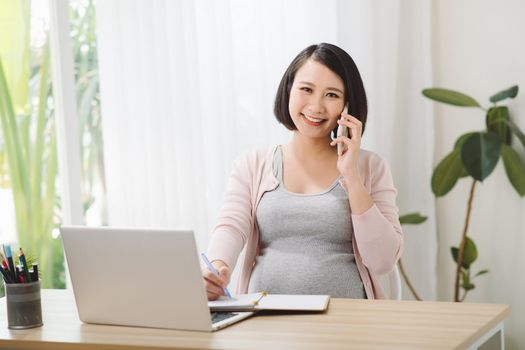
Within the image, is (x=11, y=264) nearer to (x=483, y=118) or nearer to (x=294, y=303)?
(x=294, y=303)

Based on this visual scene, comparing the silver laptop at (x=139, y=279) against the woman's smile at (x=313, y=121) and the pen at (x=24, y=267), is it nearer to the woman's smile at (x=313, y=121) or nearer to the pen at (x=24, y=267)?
the pen at (x=24, y=267)

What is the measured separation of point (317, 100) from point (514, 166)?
4.04 ft

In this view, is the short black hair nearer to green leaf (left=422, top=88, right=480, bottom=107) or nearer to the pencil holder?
green leaf (left=422, top=88, right=480, bottom=107)

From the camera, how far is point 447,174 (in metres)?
3.36

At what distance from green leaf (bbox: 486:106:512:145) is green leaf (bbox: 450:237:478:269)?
1.44 ft

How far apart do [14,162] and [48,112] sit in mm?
270

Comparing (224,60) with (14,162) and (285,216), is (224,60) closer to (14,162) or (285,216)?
(14,162)

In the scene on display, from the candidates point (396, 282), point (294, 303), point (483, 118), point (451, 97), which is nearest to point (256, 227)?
point (396, 282)

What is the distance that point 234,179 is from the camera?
8.39 feet

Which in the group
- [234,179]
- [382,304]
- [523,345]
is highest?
[234,179]

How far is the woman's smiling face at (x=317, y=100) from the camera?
2412 millimetres

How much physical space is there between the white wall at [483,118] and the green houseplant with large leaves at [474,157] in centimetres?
10

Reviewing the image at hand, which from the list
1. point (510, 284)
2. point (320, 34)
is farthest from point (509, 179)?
point (320, 34)

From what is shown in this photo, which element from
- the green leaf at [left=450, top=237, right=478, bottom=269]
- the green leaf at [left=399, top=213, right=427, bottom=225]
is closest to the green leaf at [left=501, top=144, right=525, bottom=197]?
the green leaf at [left=450, top=237, right=478, bottom=269]
